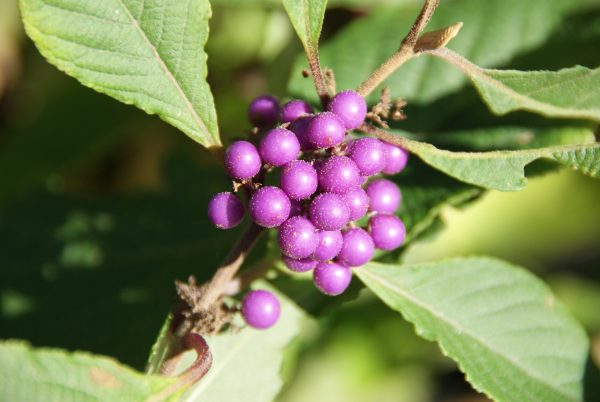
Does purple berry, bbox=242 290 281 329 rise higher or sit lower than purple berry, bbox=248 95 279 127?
lower

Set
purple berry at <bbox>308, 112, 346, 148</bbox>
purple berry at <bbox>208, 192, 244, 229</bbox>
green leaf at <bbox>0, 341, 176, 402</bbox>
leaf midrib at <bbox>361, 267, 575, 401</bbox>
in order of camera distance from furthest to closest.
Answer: leaf midrib at <bbox>361, 267, 575, 401</bbox> → purple berry at <bbox>208, 192, 244, 229</bbox> → purple berry at <bbox>308, 112, 346, 148</bbox> → green leaf at <bbox>0, 341, 176, 402</bbox>

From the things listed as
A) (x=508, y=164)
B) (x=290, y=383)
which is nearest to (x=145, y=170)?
(x=290, y=383)

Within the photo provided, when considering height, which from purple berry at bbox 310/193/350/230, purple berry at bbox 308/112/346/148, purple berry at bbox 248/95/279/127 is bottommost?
purple berry at bbox 310/193/350/230

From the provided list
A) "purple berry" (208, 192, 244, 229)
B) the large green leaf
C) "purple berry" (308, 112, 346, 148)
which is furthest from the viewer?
the large green leaf

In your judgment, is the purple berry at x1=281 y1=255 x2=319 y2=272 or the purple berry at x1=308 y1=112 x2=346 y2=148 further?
the purple berry at x1=281 y1=255 x2=319 y2=272

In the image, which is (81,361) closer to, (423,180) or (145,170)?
(423,180)

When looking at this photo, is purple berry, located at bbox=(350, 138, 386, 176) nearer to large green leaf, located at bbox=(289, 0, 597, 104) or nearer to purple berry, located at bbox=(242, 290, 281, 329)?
purple berry, located at bbox=(242, 290, 281, 329)

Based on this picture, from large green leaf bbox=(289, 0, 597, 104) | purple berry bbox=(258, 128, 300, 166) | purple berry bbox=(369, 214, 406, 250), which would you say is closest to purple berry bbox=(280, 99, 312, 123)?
purple berry bbox=(258, 128, 300, 166)

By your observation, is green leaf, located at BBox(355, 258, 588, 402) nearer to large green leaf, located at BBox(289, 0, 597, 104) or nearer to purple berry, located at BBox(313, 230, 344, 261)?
purple berry, located at BBox(313, 230, 344, 261)

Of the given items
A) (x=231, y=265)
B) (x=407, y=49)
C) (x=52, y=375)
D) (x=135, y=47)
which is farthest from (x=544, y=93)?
(x=52, y=375)
